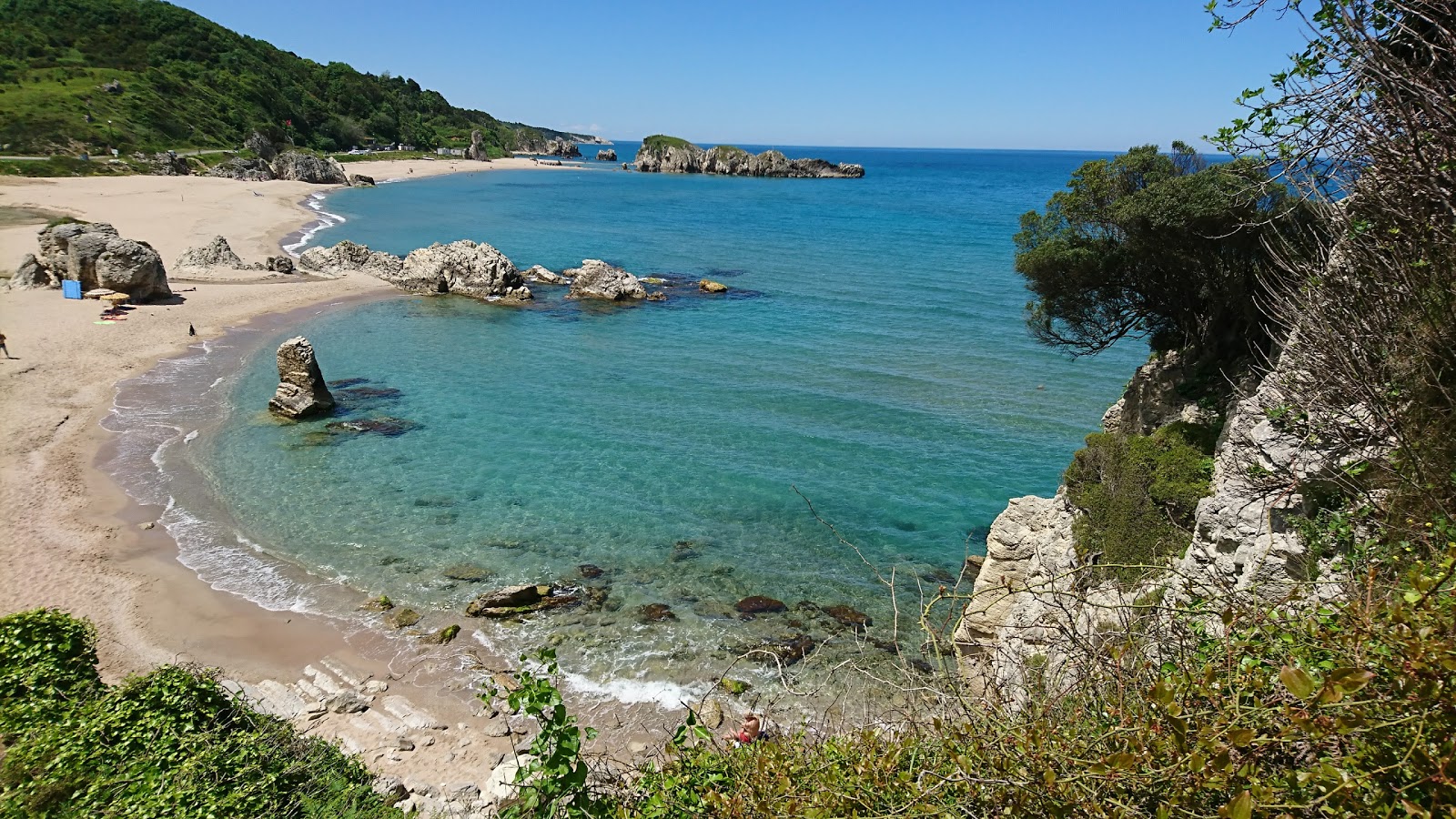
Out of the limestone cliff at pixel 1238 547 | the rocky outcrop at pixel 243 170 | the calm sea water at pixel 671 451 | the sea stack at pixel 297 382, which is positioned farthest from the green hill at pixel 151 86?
Answer: the limestone cliff at pixel 1238 547

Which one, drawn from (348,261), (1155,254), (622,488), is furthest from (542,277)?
(1155,254)

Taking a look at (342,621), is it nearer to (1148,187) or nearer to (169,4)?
(1148,187)

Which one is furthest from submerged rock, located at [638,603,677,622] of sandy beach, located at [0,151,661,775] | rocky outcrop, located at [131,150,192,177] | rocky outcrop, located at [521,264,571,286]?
rocky outcrop, located at [131,150,192,177]

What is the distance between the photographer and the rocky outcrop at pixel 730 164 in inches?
7347

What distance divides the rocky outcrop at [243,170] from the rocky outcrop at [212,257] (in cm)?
6243

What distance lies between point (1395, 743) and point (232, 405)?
113 feet

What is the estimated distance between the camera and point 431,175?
139 m

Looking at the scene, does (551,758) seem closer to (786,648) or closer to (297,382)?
(786,648)

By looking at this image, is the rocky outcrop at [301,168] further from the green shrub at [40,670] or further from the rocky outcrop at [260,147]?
the green shrub at [40,670]

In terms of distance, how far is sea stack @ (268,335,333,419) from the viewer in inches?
1080

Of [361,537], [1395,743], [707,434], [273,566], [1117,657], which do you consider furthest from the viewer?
[707,434]

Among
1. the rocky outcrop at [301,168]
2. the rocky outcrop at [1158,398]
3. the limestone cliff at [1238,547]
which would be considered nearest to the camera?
the limestone cliff at [1238,547]

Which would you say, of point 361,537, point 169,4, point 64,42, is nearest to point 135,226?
point 361,537

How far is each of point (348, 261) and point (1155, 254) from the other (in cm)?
5409
